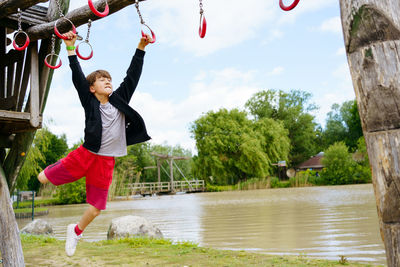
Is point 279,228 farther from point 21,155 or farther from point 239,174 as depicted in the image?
point 239,174

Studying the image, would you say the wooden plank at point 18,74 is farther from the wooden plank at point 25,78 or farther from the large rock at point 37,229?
the large rock at point 37,229

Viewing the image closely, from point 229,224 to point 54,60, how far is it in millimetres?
6953

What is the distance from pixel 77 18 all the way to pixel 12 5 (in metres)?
0.73

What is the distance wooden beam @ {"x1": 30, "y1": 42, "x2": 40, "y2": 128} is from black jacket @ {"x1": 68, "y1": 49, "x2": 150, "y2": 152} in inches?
55.5

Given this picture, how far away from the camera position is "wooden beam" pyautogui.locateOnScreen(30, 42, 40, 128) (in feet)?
15.0

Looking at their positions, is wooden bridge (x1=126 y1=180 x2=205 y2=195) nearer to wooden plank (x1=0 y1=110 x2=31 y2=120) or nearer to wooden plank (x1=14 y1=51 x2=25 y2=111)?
wooden plank (x1=14 y1=51 x2=25 y2=111)

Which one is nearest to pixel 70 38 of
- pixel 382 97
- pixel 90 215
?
pixel 90 215

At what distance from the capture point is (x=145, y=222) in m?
8.09

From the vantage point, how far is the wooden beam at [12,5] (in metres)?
3.83

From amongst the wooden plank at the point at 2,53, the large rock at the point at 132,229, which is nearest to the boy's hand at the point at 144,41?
the wooden plank at the point at 2,53

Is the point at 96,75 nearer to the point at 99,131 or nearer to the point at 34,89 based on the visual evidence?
the point at 99,131

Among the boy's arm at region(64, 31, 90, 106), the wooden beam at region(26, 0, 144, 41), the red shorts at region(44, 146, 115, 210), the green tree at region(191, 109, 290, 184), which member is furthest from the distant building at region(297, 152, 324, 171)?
the boy's arm at region(64, 31, 90, 106)

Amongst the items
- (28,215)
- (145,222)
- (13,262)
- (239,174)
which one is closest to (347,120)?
(239,174)

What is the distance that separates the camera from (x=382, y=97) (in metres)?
1.68
